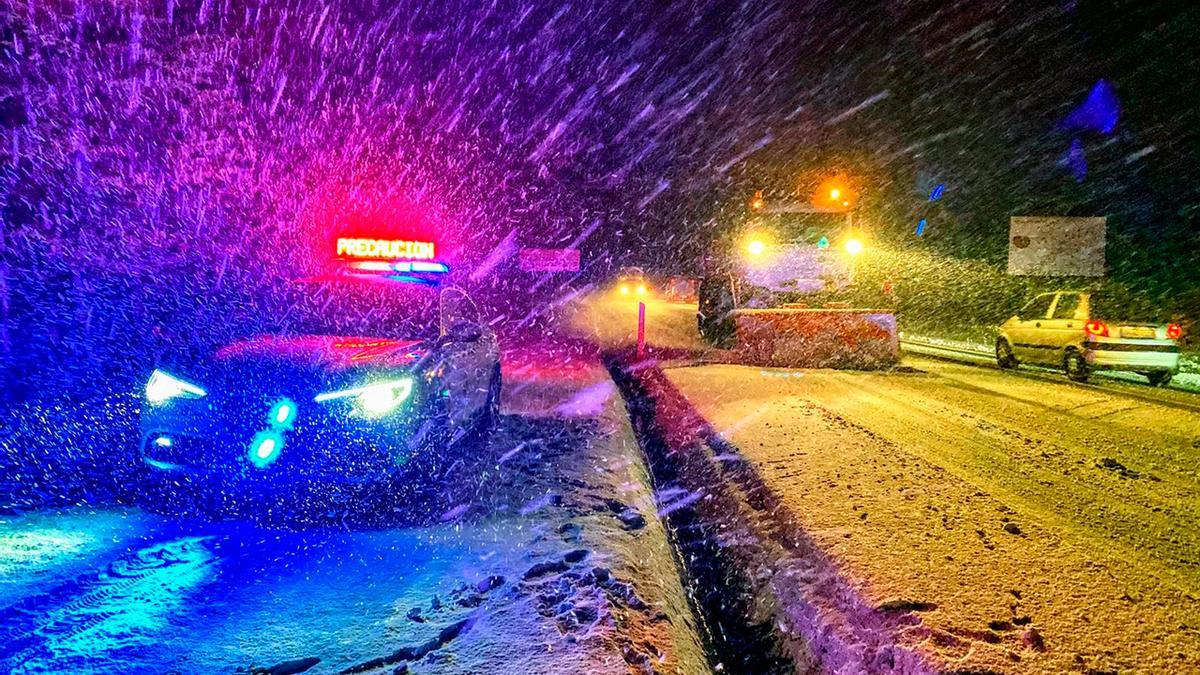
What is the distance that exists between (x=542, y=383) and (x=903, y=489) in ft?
22.7

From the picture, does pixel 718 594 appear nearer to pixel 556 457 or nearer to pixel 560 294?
pixel 556 457

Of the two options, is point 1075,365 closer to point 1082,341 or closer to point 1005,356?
point 1082,341

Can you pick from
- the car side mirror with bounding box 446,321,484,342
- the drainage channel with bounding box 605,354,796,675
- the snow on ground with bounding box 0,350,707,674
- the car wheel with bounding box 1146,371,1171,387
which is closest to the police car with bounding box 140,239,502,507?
the car side mirror with bounding box 446,321,484,342

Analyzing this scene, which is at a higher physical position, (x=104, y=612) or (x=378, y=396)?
(x=378, y=396)

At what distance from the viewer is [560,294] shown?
39844 mm

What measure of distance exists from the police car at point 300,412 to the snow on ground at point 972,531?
2.42 m

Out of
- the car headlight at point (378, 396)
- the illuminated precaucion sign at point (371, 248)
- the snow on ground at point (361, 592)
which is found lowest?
the snow on ground at point (361, 592)

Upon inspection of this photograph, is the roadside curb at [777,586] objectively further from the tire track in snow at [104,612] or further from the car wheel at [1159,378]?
the car wheel at [1159,378]

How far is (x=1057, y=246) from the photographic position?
2364 centimetres

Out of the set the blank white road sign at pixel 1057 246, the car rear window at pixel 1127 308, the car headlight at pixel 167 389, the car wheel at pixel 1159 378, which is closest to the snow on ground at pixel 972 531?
the car headlight at pixel 167 389

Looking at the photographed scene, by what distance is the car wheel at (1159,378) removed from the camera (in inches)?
447

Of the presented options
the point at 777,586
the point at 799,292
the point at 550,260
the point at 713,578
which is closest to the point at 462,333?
the point at 713,578

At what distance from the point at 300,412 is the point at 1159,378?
46.6ft

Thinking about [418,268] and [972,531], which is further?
[418,268]
